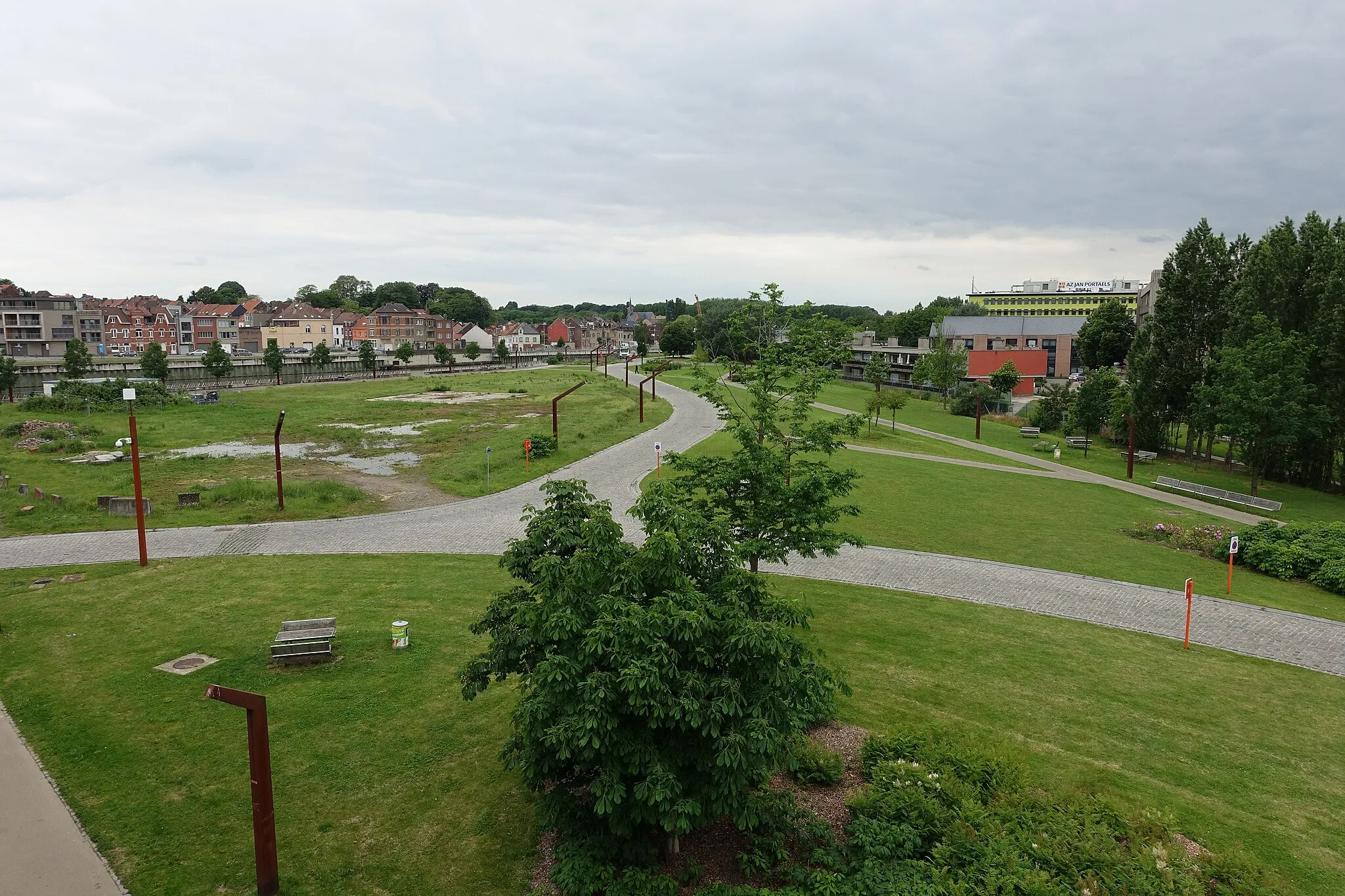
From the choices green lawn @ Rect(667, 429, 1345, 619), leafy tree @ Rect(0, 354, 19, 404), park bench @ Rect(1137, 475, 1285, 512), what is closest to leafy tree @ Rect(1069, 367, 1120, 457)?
park bench @ Rect(1137, 475, 1285, 512)

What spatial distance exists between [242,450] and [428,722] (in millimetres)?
34120

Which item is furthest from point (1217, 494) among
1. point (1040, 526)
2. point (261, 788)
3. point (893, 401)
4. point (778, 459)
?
point (261, 788)

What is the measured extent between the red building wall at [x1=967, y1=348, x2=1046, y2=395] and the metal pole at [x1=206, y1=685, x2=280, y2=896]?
91.3 metres

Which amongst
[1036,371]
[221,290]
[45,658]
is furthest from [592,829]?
[221,290]

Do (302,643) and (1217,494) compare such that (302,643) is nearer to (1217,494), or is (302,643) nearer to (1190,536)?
(1190,536)

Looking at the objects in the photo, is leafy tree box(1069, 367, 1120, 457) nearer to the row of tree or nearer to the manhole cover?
the row of tree

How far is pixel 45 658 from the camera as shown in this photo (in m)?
14.4

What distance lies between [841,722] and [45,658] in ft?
47.6

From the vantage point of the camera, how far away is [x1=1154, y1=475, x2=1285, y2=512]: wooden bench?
30828 millimetres

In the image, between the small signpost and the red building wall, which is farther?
the red building wall

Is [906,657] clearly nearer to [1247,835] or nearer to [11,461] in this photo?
[1247,835]

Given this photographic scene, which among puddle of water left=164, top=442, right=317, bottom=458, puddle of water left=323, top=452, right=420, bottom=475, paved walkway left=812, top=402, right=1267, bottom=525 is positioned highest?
puddle of water left=164, top=442, right=317, bottom=458

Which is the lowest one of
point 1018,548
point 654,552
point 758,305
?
point 1018,548

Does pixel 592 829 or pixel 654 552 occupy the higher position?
pixel 654 552
